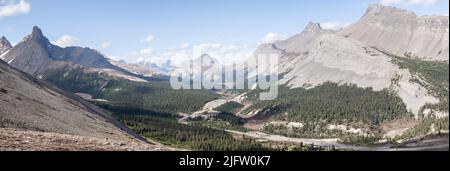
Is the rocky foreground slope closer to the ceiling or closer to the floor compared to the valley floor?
closer to the ceiling

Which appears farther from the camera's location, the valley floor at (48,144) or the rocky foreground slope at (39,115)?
the rocky foreground slope at (39,115)

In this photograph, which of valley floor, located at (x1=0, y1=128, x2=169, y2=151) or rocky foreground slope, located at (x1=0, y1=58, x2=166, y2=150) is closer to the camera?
valley floor, located at (x1=0, y1=128, x2=169, y2=151)

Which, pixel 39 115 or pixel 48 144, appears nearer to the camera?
pixel 48 144

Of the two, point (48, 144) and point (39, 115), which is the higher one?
point (39, 115)

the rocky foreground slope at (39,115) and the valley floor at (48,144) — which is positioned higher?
the rocky foreground slope at (39,115)
